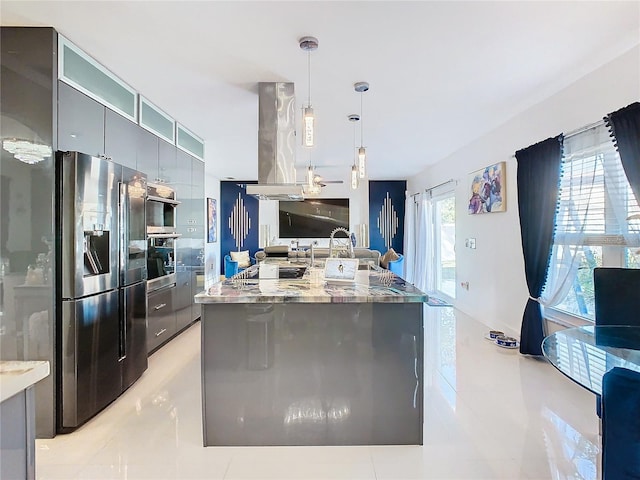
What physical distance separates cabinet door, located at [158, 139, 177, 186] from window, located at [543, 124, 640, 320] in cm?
389

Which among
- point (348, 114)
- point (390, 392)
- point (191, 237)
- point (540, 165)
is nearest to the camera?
point (390, 392)

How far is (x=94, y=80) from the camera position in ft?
8.55

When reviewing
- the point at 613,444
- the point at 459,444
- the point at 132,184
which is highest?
the point at 132,184

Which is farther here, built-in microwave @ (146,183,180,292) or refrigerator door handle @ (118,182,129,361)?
built-in microwave @ (146,183,180,292)

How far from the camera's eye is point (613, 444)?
0.89 meters

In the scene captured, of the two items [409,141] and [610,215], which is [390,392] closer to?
[610,215]

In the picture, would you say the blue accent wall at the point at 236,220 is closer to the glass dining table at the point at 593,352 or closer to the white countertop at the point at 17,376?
the glass dining table at the point at 593,352

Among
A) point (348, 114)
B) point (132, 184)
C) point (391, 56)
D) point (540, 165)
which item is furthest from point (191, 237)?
point (540, 165)

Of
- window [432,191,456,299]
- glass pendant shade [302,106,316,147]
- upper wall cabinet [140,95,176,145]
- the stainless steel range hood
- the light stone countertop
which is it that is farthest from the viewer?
window [432,191,456,299]

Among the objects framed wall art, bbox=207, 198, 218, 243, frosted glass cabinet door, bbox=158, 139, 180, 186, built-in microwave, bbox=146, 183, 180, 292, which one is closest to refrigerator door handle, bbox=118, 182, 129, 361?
built-in microwave, bbox=146, 183, 180, 292

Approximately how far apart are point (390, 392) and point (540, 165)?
8.75ft

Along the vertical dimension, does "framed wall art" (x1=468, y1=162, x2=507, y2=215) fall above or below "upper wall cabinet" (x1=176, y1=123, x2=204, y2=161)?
below

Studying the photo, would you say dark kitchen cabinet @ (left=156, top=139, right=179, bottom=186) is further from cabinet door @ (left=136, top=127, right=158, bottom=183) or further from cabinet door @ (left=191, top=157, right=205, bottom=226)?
cabinet door @ (left=191, top=157, right=205, bottom=226)

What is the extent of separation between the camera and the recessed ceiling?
2078 millimetres
